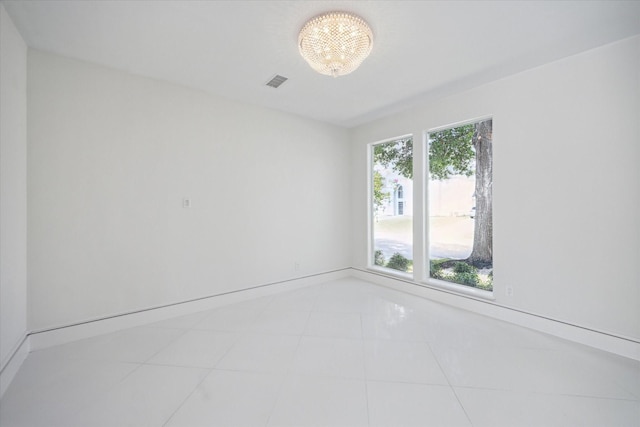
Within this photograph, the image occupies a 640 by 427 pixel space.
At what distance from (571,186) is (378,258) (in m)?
2.60

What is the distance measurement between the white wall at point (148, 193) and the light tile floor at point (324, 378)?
52 centimetres

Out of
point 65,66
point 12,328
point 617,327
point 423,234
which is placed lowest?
point 617,327

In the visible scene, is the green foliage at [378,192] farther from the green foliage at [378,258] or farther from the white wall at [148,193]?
the white wall at [148,193]

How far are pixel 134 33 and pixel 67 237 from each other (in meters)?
1.85

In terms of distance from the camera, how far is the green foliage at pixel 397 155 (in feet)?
12.6

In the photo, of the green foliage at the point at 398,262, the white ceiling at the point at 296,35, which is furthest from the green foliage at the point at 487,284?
the white ceiling at the point at 296,35

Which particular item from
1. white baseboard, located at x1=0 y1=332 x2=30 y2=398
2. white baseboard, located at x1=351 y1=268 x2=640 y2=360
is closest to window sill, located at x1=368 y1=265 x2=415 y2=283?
white baseboard, located at x1=351 y1=268 x2=640 y2=360

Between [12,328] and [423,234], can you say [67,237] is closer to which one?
[12,328]

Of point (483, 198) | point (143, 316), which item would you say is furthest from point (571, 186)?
point (143, 316)

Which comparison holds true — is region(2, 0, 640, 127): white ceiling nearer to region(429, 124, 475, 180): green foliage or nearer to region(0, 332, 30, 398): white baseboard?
region(429, 124, 475, 180): green foliage

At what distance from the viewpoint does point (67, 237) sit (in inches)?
90.4

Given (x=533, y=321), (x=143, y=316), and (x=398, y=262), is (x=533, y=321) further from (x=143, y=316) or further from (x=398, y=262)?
(x=143, y=316)

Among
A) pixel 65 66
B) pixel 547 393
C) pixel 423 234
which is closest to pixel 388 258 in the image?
pixel 423 234

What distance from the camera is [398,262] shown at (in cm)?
404
